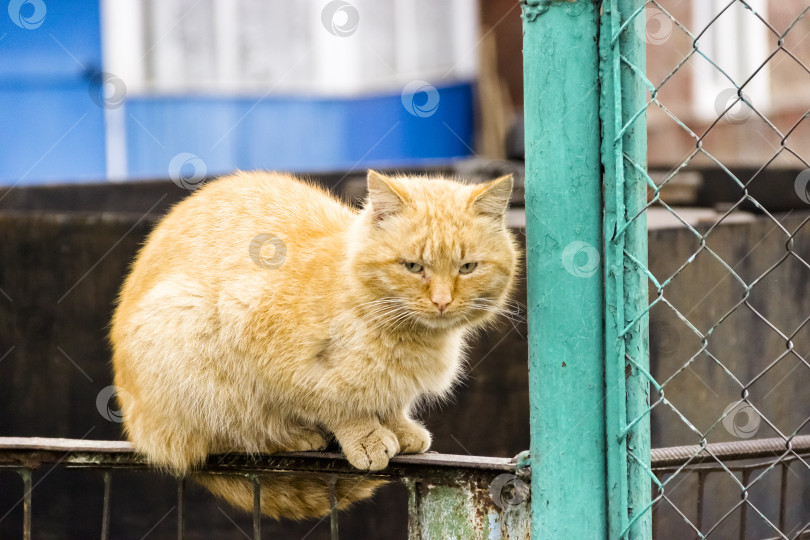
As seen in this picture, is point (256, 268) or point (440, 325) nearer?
point (440, 325)

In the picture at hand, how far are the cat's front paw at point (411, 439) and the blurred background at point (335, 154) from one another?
90 cm

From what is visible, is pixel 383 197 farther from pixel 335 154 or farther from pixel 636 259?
pixel 335 154

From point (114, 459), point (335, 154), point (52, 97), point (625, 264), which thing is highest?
point (335, 154)

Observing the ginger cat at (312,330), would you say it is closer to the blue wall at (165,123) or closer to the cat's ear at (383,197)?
the cat's ear at (383,197)

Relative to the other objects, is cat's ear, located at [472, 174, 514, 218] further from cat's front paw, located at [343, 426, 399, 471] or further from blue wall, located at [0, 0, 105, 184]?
blue wall, located at [0, 0, 105, 184]

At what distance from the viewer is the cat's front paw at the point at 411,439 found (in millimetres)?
2475

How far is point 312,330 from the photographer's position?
239 centimetres

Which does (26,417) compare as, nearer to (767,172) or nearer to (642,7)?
(642,7)

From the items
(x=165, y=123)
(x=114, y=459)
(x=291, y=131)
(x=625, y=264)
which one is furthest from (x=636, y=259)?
(x=291, y=131)

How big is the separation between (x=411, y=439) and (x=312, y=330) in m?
0.45

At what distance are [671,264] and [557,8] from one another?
2.10 meters

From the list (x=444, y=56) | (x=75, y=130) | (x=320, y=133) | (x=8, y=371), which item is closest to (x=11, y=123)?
(x=75, y=130)

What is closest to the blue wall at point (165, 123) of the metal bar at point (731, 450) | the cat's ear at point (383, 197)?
the cat's ear at point (383, 197)

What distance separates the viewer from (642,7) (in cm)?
169
